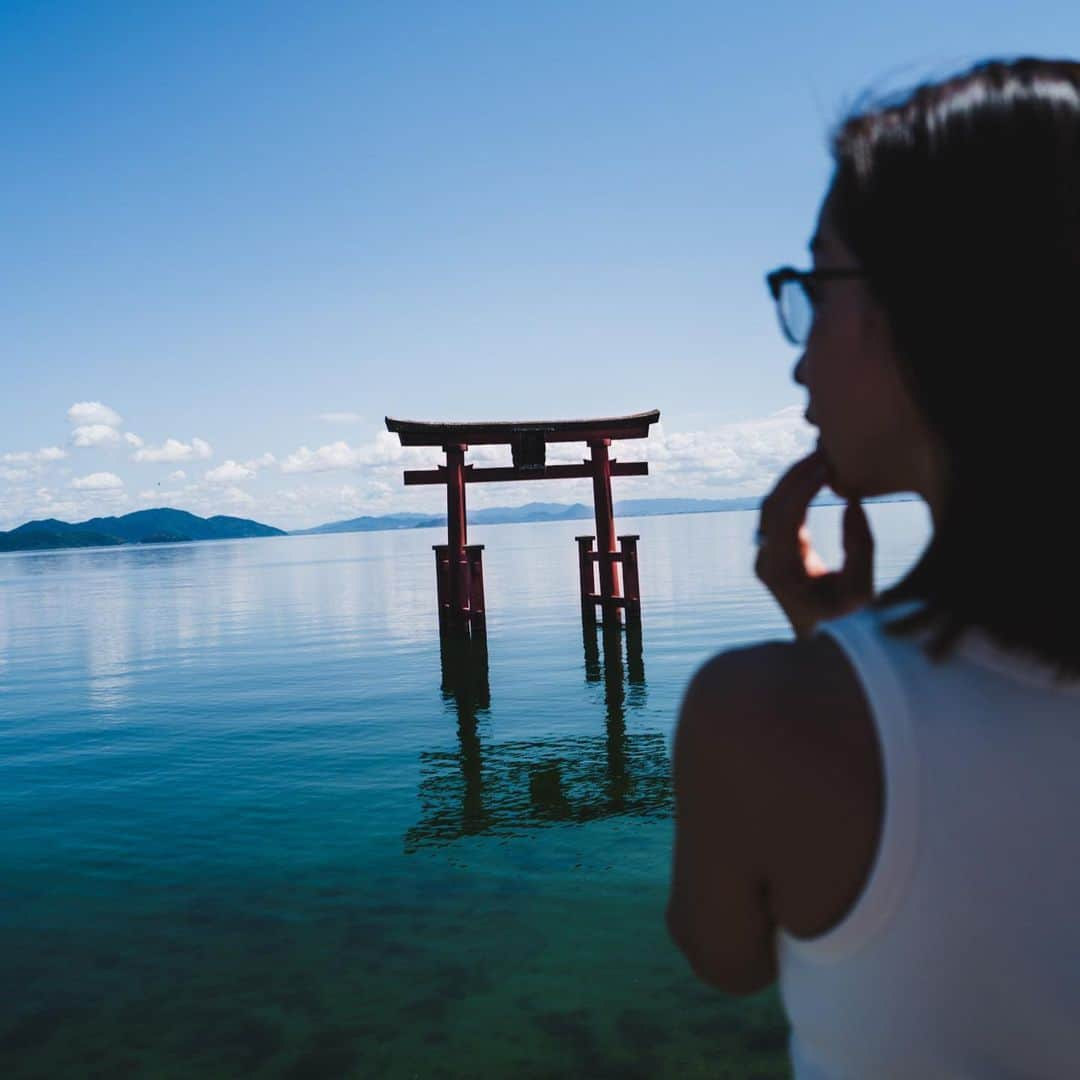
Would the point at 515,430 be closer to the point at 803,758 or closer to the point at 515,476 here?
the point at 515,476

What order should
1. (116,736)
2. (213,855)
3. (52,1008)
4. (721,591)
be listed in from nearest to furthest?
(52,1008) < (213,855) < (116,736) < (721,591)

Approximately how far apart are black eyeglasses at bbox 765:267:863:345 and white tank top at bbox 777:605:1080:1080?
0.39 m

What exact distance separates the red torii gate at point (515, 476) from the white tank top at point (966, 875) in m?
15.4

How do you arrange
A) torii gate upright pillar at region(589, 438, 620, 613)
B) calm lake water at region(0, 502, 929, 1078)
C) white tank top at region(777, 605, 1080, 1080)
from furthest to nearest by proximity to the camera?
torii gate upright pillar at region(589, 438, 620, 613) → calm lake water at region(0, 502, 929, 1078) → white tank top at region(777, 605, 1080, 1080)

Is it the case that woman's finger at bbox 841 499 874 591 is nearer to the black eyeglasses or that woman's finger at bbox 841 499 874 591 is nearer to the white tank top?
the black eyeglasses

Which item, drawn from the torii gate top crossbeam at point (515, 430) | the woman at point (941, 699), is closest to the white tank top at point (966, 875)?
the woman at point (941, 699)

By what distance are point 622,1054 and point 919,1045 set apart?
3795mm

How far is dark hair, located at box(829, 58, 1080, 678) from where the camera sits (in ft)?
2.97

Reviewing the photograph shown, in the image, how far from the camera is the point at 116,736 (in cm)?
1227

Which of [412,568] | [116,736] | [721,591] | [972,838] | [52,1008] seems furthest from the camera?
[412,568]

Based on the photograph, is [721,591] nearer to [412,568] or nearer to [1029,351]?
[1029,351]

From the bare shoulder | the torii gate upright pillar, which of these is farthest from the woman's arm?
the torii gate upright pillar

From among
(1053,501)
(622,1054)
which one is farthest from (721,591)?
(1053,501)

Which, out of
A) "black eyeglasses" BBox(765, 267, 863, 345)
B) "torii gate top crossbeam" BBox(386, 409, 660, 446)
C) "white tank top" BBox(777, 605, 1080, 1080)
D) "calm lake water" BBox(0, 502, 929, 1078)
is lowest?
"calm lake water" BBox(0, 502, 929, 1078)
